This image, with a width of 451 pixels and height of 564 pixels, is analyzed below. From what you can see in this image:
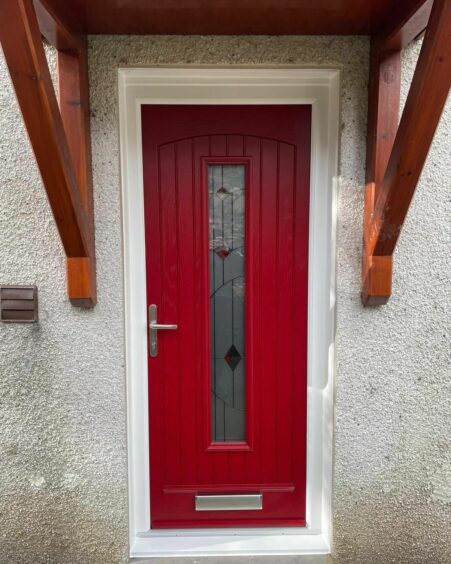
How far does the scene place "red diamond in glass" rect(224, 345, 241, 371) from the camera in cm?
210

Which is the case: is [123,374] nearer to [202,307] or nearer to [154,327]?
[154,327]

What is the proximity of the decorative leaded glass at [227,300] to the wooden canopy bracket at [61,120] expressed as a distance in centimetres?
60

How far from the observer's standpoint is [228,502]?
6.98ft

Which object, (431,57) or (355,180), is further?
(355,180)

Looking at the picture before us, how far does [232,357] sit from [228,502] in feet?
2.57

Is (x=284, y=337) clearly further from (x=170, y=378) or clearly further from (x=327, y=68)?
(x=327, y=68)

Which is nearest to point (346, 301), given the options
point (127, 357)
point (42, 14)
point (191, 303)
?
point (191, 303)

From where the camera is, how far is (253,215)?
1999 mm

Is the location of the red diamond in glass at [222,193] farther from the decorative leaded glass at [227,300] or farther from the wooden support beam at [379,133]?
the wooden support beam at [379,133]

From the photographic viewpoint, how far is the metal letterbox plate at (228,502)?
2123 mm

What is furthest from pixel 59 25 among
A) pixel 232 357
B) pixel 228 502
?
pixel 228 502

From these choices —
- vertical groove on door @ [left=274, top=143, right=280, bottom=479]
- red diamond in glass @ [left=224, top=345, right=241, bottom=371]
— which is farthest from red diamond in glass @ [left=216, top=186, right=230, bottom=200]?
red diamond in glass @ [left=224, top=345, right=241, bottom=371]

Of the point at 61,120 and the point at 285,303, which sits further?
the point at 285,303

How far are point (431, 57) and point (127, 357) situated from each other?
1.74 metres
